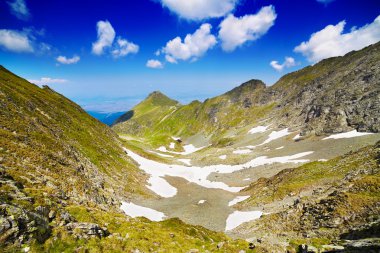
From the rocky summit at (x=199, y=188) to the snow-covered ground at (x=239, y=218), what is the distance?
30 cm

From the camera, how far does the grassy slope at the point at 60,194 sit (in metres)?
21.0

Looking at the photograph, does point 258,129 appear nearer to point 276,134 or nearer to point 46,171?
point 276,134

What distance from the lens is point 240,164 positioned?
10681cm

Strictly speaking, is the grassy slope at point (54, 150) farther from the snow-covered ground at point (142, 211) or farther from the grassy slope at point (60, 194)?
the snow-covered ground at point (142, 211)

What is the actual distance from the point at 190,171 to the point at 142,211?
53329 mm

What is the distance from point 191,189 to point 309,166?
37.8m

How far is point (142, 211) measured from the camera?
2221 inches

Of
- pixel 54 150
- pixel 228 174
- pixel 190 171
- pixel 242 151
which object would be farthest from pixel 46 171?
pixel 242 151

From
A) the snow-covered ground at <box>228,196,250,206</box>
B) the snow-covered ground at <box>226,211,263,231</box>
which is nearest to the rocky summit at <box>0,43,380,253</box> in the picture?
the snow-covered ground at <box>226,211,263,231</box>

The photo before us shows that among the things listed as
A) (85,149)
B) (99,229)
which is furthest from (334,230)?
(85,149)

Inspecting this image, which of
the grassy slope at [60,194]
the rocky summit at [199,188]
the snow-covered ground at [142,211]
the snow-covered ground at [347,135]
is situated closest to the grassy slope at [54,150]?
the grassy slope at [60,194]

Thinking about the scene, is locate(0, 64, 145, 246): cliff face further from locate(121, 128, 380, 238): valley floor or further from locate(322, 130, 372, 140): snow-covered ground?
locate(322, 130, 372, 140): snow-covered ground

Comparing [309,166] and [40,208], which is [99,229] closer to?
[40,208]

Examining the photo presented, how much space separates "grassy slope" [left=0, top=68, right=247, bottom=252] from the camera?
68.8ft
